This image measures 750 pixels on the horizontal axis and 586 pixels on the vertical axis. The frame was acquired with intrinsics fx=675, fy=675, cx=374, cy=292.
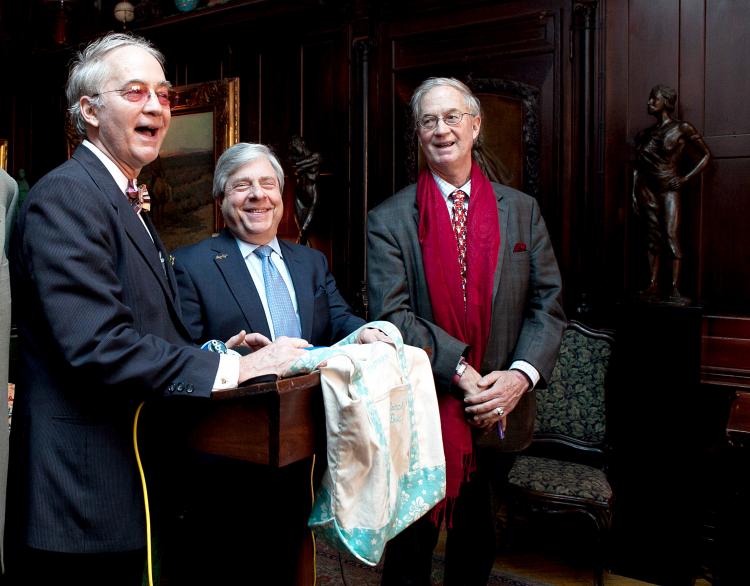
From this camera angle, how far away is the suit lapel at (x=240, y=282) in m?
2.06

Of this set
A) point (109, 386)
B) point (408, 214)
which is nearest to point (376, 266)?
point (408, 214)

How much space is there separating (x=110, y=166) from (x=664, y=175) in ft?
9.12

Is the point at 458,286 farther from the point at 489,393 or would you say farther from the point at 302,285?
the point at 302,285

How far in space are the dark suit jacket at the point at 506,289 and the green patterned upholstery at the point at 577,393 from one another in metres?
1.11

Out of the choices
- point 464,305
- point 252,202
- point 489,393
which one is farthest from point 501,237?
point 252,202

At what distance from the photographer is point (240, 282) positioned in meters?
2.10

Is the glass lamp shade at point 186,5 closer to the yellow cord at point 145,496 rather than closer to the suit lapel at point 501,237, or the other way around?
the suit lapel at point 501,237

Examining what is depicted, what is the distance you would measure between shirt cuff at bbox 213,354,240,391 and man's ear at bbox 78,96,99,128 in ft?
2.16

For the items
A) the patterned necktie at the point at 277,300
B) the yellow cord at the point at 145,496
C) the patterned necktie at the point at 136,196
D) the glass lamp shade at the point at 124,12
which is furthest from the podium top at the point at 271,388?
the glass lamp shade at the point at 124,12

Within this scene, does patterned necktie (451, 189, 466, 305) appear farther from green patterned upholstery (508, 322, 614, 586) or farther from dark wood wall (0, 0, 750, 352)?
dark wood wall (0, 0, 750, 352)

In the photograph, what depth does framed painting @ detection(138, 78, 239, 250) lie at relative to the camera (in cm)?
530

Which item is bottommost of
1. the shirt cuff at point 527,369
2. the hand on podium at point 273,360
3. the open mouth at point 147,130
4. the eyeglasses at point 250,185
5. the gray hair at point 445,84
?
the shirt cuff at point 527,369

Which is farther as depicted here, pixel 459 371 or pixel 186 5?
pixel 186 5

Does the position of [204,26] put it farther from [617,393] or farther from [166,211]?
[617,393]
